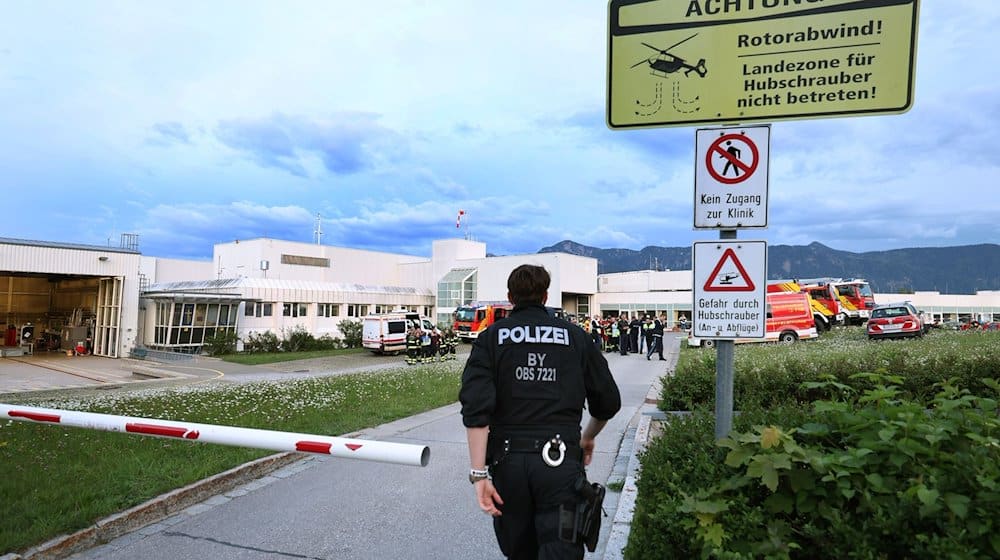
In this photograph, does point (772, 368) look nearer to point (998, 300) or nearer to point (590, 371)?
point (590, 371)

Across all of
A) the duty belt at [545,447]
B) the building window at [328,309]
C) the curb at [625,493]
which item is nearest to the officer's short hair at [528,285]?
the duty belt at [545,447]

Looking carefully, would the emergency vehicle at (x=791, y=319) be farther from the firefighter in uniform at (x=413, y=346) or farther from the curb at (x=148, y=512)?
the curb at (x=148, y=512)

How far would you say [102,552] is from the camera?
15.1 ft

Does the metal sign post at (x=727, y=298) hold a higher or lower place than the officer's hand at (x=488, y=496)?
higher

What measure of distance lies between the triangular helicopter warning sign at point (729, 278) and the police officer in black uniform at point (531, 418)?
2.29 feet

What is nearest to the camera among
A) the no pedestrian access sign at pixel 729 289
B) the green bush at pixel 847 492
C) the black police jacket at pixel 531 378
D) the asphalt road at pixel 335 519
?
the green bush at pixel 847 492

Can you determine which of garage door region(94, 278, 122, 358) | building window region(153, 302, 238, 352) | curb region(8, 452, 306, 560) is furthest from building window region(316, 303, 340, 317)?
curb region(8, 452, 306, 560)

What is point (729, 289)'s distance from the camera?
3.12 meters

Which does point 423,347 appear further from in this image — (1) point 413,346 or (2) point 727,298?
(2) point 727,298

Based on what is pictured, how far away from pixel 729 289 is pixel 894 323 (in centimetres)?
2734

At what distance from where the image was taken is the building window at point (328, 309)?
44.0 metres

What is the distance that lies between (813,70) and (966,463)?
186 centimetres

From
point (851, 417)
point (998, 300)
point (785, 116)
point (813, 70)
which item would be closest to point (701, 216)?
point (785, 116)

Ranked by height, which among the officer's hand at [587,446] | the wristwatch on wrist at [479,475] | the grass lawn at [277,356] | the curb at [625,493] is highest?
the officer's hand at [587,446]
